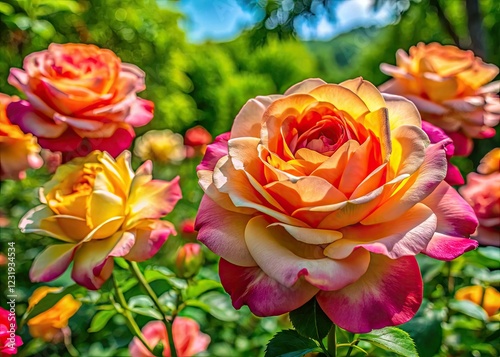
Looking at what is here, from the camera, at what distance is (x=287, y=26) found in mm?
1485

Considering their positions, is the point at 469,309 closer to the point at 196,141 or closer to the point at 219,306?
the point at 219,306

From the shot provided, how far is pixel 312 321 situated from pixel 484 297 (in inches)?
15.4

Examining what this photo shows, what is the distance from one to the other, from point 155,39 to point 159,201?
2281mm

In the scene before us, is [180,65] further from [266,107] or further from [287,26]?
[266,107]

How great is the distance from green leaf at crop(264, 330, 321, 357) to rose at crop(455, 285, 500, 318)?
0.35 m

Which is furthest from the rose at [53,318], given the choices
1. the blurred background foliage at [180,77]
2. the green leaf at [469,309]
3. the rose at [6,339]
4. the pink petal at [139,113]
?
the green leaf at [469,309]

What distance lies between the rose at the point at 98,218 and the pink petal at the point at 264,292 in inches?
5.5

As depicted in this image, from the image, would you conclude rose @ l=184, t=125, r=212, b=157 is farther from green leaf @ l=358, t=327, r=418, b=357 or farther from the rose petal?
green leaf @ l=358, t=327, r=418, b=357

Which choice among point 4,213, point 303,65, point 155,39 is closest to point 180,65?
point 155,39

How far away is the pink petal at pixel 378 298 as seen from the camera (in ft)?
1.11

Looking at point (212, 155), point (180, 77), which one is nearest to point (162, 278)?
point (212, 155)

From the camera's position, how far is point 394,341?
0.40 meters

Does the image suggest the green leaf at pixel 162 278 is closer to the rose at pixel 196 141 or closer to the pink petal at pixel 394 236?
the pink petal at pixel 394 236

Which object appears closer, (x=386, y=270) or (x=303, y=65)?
(x=386, y=270)
